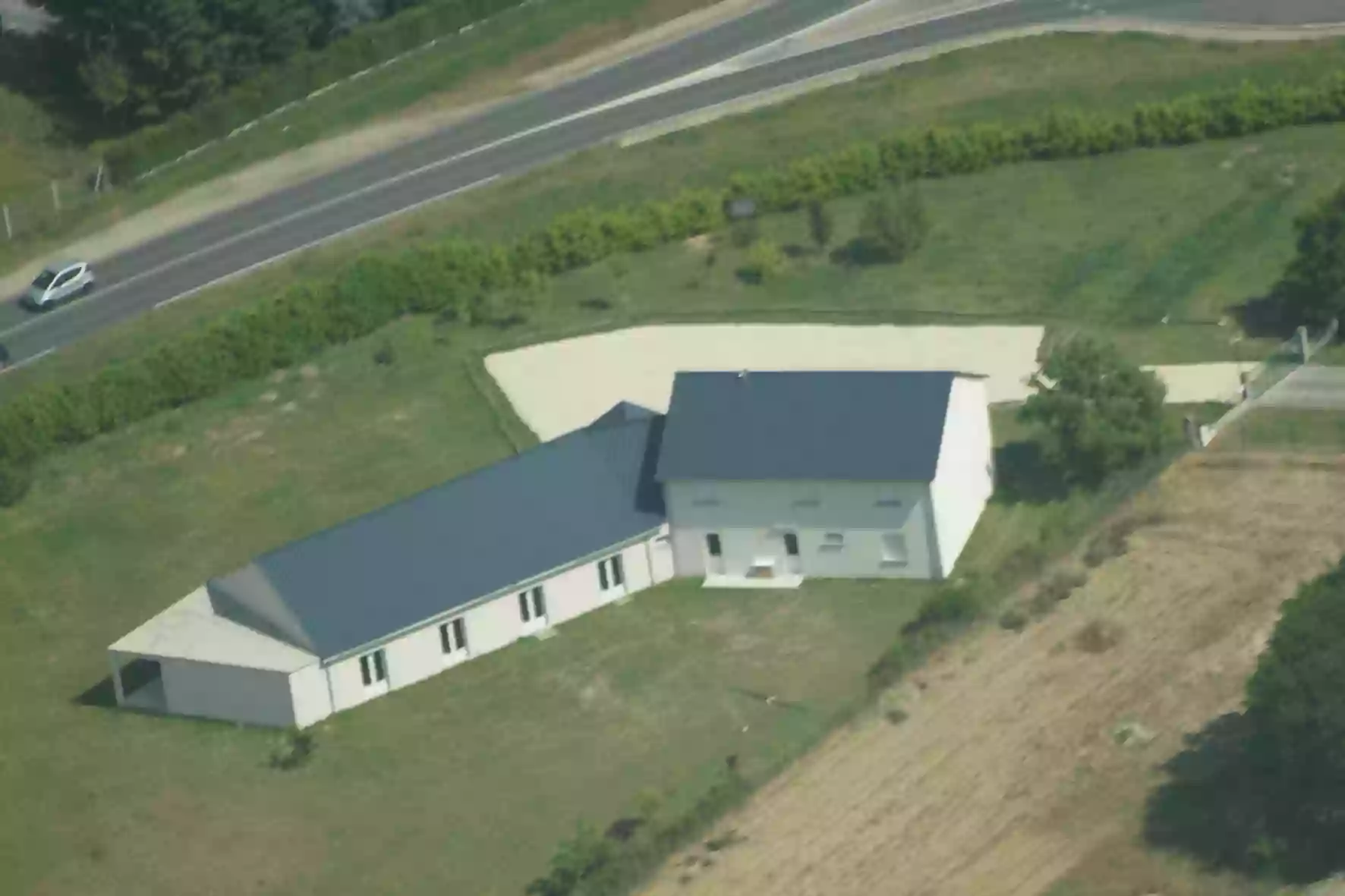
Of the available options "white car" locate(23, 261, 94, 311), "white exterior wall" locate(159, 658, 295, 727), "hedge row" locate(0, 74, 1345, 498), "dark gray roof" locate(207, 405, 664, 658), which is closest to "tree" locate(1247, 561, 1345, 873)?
"dark gray roof" locate(207, 405, 664, 658)

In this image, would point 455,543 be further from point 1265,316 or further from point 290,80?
point 290,80

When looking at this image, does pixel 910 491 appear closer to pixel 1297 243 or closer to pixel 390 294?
pixel 1297 243

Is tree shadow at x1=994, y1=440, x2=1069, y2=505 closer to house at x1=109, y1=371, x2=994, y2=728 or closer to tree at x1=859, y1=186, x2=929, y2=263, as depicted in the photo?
house at x1=109, y1=371, x2=994, y2=728

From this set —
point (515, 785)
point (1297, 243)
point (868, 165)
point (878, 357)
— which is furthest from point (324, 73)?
point (515, 785)

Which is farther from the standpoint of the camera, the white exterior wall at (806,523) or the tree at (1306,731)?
the white exterior wall at (806,523)

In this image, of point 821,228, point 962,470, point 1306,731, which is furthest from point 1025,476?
point 1306,731

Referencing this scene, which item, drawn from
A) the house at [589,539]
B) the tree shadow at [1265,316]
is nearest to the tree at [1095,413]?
the house at [589,539]

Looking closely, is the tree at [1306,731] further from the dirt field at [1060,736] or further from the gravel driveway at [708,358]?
the gravel driveway at [708,358]
